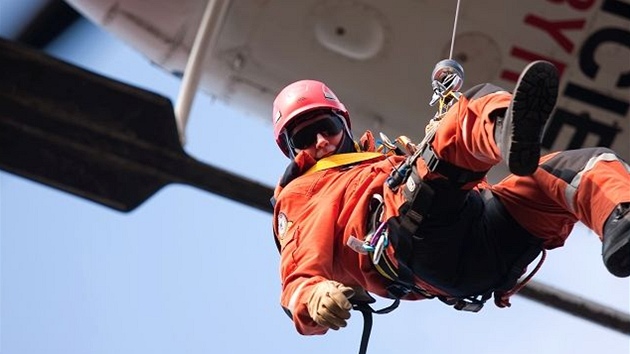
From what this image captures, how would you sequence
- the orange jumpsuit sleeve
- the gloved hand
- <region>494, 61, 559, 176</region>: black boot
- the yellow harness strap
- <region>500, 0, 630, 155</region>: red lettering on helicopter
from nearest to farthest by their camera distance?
1. <region>494, 61, 559, 176</region>: black boot
2. the gloved hand
3. the orange jumpsuit sleeve
4. the yellow harness strap
5. <region>500, 0, 630, 155</region>: red lettering on helicopter

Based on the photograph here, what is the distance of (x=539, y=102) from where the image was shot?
13.8 ft

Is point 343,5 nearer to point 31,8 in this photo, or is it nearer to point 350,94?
point 350,94

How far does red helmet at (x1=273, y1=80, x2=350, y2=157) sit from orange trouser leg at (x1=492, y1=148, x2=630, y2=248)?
2.66 ft

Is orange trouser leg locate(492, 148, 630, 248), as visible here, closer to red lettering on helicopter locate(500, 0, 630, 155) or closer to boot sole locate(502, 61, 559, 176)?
boot sole locate(502, 61, 559, 176)

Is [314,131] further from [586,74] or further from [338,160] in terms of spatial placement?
[586,74]

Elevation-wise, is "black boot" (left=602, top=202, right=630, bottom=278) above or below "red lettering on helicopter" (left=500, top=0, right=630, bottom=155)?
above

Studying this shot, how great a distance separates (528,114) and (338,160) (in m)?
1.22

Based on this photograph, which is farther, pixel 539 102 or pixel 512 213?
pixel 512 213

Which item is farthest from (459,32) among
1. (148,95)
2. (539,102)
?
(539,102)

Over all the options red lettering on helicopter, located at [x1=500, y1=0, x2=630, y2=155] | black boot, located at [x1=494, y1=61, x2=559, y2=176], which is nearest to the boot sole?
black boot, located at [x1=494, y1=61, x2=559, y2=176]

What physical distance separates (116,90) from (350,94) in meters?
2.43

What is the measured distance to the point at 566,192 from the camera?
15.0ft

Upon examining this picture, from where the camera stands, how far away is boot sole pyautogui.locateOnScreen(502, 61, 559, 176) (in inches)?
165

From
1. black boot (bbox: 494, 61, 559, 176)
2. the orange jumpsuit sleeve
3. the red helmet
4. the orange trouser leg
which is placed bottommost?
the orange jumpsuit sleeve
